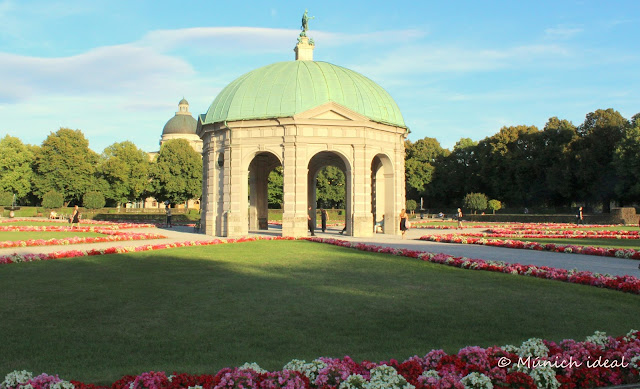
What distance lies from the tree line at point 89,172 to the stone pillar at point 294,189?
47.3 meters

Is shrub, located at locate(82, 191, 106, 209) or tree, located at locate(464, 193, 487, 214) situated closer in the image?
tree, located at locate(464, 193, 487, 214)

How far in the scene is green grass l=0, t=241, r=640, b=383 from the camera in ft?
26.6

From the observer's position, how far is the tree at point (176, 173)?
8694cm

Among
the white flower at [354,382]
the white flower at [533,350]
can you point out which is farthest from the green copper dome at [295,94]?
Answer: the white flower at [354,382]

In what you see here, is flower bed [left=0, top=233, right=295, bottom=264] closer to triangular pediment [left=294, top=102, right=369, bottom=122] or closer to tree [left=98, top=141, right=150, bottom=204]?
triangular pediment [left=294, top=102, right=369, bottom=122]

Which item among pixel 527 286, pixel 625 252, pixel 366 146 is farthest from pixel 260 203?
pixel 527 286

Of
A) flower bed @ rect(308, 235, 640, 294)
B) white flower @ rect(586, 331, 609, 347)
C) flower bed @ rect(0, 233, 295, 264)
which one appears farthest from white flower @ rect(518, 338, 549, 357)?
flower bed @ rect(0, 233, 295, 264)

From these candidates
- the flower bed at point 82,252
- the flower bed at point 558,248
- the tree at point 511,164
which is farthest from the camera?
the tree at point 511,164

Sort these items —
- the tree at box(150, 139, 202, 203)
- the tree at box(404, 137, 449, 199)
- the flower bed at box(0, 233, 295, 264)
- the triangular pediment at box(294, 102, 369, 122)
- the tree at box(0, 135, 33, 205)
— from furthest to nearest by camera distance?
the tree at box(404, 137, 449, 199)
the tree at box(150, 139, 202, 203)
the tree at box(0, 135, 33, 205)
the triangular pediment at box(294, 102, 369, 122)
the flower bed at box(0, 233, 295, 264)

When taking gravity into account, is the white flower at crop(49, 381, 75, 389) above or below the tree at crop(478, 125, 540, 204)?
below

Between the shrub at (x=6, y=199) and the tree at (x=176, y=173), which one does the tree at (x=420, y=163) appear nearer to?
the tree at (x=176, y=173)

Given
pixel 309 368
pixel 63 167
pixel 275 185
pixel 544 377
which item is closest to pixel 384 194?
pixel 544 377

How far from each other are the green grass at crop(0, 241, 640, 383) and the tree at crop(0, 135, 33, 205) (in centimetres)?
7422

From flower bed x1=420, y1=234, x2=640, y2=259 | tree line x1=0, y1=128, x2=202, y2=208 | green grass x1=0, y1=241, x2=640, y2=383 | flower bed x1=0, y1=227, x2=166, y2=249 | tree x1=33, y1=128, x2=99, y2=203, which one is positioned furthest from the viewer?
tree line x1=0, y1=128, x2=202, y2=208
